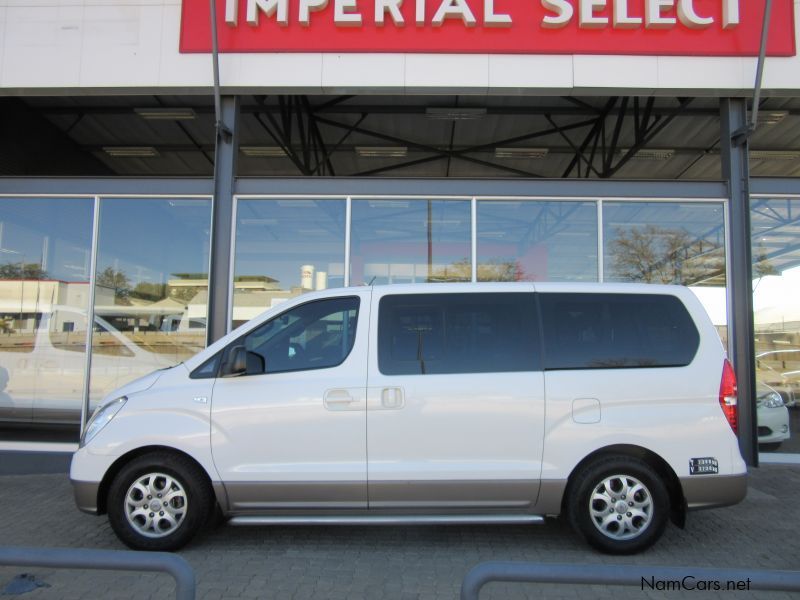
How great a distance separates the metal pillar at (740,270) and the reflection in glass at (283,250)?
17.1 ft

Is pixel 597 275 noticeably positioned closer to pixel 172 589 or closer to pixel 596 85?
pixel 596 85

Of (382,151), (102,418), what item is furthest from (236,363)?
(382,151)

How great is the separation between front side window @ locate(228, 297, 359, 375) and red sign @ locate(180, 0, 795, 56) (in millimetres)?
4693

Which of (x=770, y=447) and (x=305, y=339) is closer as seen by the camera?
(x=305, y=339)

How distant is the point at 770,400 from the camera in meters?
7.63

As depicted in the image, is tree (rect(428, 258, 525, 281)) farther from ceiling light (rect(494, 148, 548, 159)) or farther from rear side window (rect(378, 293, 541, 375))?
ceiling light (rect(494, 148, 548, 159))

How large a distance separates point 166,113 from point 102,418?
344 inches

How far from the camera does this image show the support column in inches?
298

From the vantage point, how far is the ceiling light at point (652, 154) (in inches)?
525

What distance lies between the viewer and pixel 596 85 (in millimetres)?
7738

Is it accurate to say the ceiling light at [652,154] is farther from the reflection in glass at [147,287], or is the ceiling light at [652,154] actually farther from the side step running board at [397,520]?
the side step running board at [397,520]

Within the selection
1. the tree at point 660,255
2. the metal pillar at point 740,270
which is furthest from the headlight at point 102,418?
the metal pillar at point 740,270

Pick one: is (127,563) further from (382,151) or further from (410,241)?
(382,151)

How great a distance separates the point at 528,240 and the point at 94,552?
7203 millimetres
